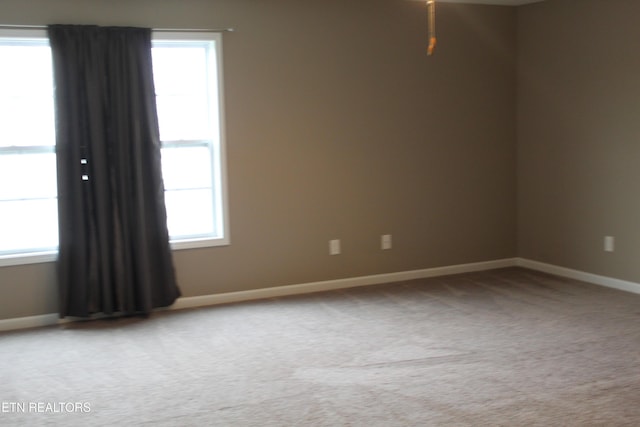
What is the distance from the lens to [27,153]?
213 inches

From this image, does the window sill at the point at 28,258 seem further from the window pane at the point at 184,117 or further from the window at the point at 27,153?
the window pane at the point at 184,117

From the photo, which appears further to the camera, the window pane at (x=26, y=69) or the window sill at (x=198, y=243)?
the window sill at (x=198, y=243)

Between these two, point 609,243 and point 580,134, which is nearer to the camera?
point 609,243

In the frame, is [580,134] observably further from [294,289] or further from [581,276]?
[294,289]

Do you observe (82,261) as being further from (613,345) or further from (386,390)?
(613,345)

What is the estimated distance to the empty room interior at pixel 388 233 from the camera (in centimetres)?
409

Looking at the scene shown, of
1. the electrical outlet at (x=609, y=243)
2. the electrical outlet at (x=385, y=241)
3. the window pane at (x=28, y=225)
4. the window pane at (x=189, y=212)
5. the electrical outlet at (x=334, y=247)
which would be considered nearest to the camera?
the window pane at (x=28, y=225)

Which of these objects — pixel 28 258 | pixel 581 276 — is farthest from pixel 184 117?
pixel 581 276

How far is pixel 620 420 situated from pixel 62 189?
3897 mm

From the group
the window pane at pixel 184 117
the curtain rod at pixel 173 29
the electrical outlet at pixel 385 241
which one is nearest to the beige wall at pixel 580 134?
the electrical outlet at pixel 385 241

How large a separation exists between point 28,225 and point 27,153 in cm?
53

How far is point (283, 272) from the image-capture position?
6.15 m

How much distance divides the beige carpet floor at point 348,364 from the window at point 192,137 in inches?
28.3

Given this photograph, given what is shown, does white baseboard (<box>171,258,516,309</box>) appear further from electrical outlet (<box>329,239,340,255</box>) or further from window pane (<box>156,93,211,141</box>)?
window pane (<box>156,93,211,141</box>)
